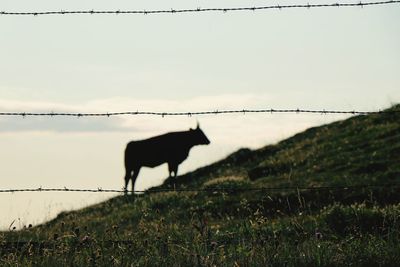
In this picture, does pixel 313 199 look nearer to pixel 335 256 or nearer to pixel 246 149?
pixel 335 256

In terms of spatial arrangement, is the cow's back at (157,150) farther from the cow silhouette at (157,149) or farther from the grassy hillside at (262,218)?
the grassy hillside at (262,218)

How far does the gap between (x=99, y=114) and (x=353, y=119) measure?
29307 millimetres

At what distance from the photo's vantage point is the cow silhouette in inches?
1409

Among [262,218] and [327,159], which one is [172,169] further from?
[262,218]

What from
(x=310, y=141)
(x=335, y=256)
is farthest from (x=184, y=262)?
(x=310, y=141)

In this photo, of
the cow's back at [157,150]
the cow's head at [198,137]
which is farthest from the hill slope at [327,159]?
the cow's head at [198,137]

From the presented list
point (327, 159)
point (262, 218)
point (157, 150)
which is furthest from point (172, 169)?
point (262, 218)

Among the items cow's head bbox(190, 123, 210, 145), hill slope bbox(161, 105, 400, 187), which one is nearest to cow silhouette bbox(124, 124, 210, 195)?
cow's head bbox(190, 123, 210, 145)

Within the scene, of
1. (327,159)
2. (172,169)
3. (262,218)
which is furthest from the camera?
(172,169)

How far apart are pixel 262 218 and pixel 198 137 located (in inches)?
1125

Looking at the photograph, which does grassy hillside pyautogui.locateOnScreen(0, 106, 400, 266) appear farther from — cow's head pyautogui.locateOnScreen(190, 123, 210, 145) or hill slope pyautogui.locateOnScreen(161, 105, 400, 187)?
cow's head pyautogui.locateOnScreen(190, 123, 210, 145)

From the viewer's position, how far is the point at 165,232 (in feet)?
27.4

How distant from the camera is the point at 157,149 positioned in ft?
118

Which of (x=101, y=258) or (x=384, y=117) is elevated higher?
(x=384, y=117)
